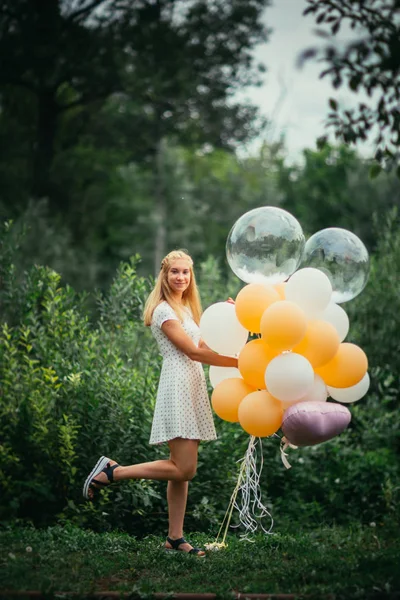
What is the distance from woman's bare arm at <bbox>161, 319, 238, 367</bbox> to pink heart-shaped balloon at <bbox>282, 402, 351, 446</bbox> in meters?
0.56

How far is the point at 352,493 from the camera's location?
23.0ft

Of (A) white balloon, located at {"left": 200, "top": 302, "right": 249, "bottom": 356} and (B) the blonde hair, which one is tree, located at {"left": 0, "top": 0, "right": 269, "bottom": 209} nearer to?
(B) the blonde hair

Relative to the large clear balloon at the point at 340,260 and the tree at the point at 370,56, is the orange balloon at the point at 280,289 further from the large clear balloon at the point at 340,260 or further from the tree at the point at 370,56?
the tree at the point at 370,56

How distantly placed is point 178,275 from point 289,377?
111 cm

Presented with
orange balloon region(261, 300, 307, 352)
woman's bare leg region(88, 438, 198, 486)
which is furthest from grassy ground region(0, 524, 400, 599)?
orange balloon region(261, 300, 307, 352)

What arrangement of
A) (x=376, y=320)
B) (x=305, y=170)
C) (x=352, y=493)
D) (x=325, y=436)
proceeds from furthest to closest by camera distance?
(x=305, y=170) < (x=376, y=320) < (x=352, y=493) < (x=325, y=436)

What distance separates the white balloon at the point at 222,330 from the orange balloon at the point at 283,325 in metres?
0.34

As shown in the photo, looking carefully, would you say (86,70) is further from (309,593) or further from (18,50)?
(309,593)

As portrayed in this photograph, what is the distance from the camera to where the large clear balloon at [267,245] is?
15.2 feet

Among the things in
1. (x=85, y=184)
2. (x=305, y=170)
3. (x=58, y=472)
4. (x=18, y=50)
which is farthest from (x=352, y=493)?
(x=305, y=170)

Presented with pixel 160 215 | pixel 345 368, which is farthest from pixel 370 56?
pixel 160 215

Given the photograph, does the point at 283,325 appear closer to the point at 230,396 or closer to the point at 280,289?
the point at 280,289

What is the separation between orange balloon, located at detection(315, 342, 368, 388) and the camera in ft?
14.9

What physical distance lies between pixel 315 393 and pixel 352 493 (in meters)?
2.83
